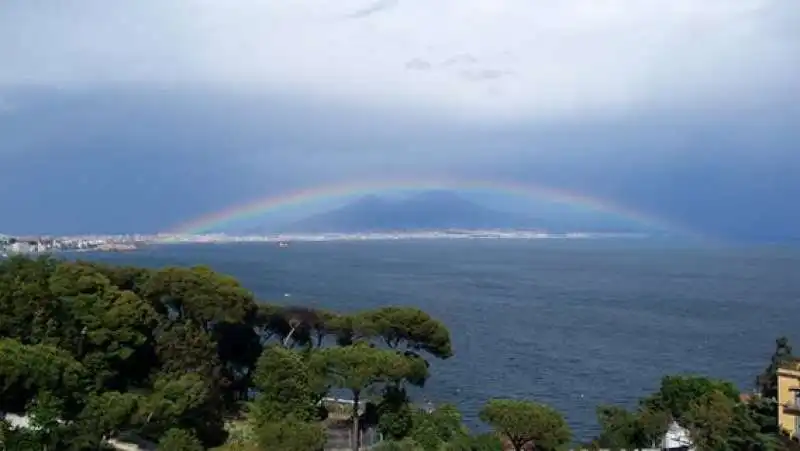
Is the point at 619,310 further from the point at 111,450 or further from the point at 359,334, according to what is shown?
the point at 111,450

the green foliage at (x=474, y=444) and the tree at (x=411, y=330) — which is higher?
the tree at (x=411, y=330)

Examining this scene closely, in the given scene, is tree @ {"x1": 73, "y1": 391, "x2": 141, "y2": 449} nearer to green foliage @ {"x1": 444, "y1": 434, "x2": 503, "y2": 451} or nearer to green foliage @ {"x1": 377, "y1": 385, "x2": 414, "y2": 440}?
green foliage @ {"x1": 377, "y1": 385, "x2": 414, "y2": 440}

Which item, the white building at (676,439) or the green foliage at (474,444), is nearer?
the green foliage at (474,444)

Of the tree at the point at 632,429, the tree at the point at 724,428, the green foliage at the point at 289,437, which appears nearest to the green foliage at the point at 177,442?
the green foliage at the point at 289,437

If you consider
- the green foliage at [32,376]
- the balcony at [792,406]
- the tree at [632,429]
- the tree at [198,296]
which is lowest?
the tree at [632,429]

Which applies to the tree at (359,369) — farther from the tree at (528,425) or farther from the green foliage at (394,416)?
the tree at (528,425)

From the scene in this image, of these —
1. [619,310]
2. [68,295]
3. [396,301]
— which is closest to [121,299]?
[68,295]

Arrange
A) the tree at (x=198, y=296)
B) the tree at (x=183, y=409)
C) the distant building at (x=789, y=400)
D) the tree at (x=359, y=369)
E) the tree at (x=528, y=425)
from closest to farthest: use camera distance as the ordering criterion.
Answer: the tree at (x=183, y=409)
the tree at (x=528, y=425)
the distant building at (x=789, y=400)
the tree at (x=359, y=369)
the tree at (x=198, y=296)
